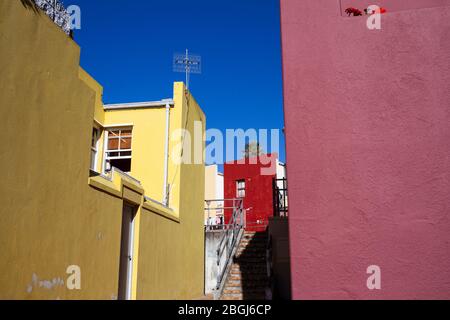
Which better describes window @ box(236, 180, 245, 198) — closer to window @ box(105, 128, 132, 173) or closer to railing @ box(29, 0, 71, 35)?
window @ box(105, 128, 132, 173)

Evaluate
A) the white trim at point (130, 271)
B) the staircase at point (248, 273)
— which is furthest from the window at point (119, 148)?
the staircase at point (248, 273)

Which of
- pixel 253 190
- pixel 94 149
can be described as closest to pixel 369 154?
pixel 94 149

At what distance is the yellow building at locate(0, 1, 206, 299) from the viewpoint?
4.66 meters

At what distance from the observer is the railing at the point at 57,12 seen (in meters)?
5.81

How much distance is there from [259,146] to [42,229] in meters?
27.0

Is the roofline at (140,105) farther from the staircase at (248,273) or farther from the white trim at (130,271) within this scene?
the staircase at (248,273)

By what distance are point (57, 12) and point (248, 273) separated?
8.57 meters

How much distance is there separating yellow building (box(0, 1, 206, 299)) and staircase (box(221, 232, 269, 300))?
2.28 meters

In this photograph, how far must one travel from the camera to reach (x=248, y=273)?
12312 millimetres

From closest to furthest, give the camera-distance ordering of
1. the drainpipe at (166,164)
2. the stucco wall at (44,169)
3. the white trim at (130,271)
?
the stucco wall at (44,169), the white trim at (130,271), the drainpipe at (166,164)

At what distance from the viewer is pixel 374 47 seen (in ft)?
16.6

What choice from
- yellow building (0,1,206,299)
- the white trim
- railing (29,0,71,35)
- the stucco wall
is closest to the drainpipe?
yellow building (0,1,206,299)

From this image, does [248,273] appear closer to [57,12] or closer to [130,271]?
[130,271]

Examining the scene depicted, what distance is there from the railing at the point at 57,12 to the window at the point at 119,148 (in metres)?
5.55
